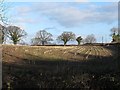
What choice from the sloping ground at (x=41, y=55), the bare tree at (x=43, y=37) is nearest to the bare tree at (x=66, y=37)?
the bare tree at (x=43, y=37)

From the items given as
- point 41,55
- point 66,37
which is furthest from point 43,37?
point 41,55

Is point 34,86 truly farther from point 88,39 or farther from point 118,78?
point 88,39

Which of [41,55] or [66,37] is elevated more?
[66,37]

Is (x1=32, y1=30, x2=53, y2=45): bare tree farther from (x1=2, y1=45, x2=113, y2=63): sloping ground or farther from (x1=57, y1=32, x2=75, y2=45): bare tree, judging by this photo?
(x1=2, y1=45, x2=113, y2=63): sloping ground

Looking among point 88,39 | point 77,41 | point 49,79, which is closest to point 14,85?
point 49,79

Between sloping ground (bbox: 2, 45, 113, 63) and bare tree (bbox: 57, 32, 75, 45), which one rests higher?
bare tree (bbox: 57, 32, 75, 45)

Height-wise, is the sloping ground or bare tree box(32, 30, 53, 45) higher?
bare tree box(32, 30, 53, 45)

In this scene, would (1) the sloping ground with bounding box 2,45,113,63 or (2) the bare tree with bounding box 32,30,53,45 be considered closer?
(1) the sloping ground with bounding box 2,45,113,63

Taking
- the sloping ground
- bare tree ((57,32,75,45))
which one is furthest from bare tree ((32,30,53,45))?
the sloping ground

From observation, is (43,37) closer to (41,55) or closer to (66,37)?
(66,37)

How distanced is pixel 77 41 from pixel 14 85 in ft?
247

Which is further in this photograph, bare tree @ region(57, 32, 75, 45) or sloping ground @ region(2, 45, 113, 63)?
bare tree @ region(57, 32, 75, 45)

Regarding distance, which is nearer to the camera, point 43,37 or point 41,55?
point 41,55

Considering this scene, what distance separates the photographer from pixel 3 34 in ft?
52.9
